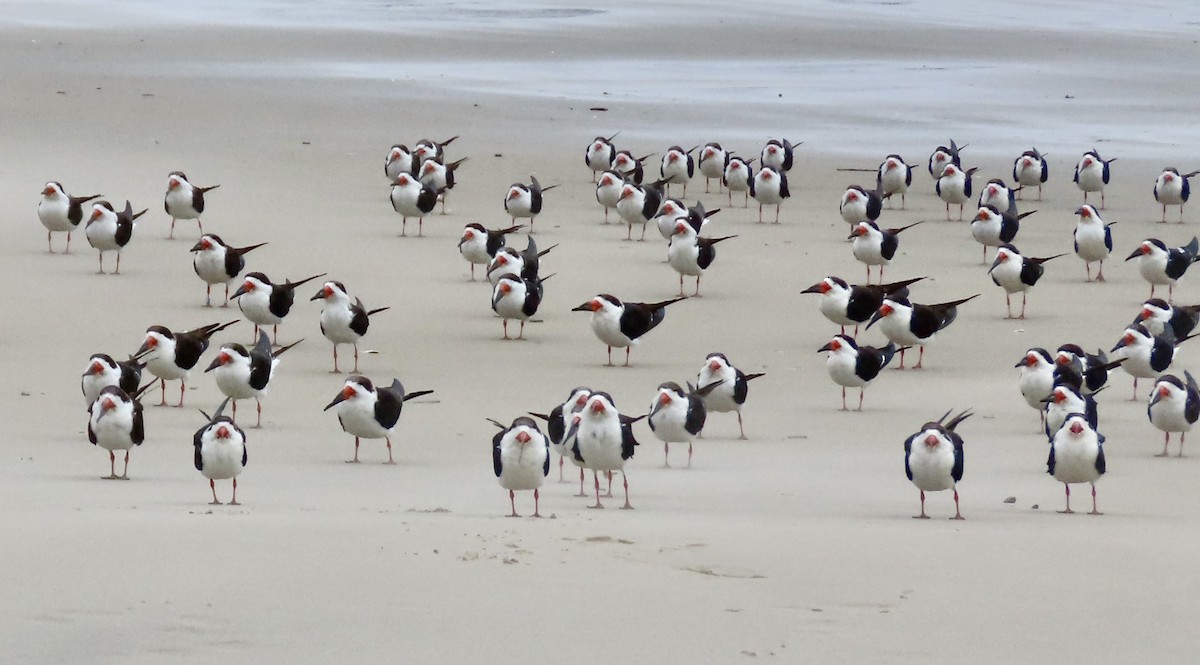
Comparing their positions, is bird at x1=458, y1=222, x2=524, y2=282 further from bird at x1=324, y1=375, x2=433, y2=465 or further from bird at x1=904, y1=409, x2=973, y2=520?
bird at x1=904, y1=409, x2=973, y2=520

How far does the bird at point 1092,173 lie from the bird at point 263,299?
10438mm

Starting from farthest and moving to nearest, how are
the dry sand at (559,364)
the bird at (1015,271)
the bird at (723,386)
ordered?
the bird at (1015,271)
the bird at (723,386)
the dry sand at (559,364)

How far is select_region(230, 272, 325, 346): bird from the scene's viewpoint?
1519cm

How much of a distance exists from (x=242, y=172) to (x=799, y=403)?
1009 centimetres

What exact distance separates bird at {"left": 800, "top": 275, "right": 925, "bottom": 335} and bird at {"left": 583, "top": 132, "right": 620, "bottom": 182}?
24.0 feet

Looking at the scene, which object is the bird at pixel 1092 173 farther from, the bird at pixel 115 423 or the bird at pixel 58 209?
the bird at pixel 115 423

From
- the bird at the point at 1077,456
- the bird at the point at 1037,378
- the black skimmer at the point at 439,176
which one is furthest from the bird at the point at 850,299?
the black skimmer at the point at 439,176

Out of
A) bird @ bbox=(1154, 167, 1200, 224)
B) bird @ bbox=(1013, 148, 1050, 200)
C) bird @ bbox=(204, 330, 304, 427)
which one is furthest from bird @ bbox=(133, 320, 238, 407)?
bird @ bbox=(1013, 148, 1050, 200)

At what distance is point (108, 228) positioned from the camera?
1745cm

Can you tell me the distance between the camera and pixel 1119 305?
17.6 m

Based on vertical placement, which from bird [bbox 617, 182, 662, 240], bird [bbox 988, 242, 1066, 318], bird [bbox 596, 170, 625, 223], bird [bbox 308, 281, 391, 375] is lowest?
bird [bbox 308, 281, 391, 375]

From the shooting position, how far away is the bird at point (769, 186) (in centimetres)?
2123

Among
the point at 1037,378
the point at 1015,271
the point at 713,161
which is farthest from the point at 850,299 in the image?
the point at 713,161

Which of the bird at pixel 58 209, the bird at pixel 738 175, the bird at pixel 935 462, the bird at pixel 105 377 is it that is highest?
the bird at pixel 738 175
